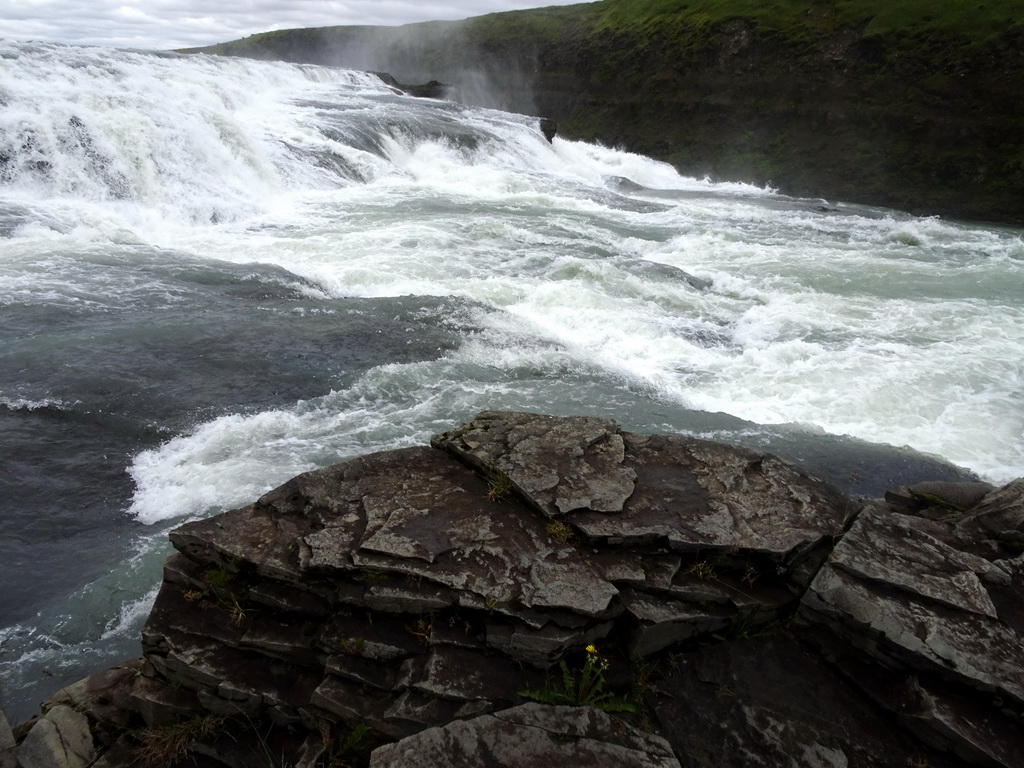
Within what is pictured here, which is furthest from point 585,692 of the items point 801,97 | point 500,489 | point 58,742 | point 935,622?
point 801,97

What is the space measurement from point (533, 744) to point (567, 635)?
2.20 ft

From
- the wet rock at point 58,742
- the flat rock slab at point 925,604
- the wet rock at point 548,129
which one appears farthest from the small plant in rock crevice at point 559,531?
the wet rock at point 548,129

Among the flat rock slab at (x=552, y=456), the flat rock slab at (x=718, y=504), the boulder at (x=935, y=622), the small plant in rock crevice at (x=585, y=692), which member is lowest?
the small plant in rock crevice at (x=585, y=692)

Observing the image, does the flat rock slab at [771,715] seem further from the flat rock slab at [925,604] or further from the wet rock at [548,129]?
the wet rock at [548,129]

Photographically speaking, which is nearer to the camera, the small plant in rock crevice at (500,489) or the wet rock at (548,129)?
the small plant in rock crevice at (500,489)

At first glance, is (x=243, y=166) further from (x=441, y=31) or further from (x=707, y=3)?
(x=441, y=31)

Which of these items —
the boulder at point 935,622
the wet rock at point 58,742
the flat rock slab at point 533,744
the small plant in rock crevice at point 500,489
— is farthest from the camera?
the small plant in rock crevice at point 500,489

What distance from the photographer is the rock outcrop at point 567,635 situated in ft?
12.9

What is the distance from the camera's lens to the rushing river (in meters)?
7.60

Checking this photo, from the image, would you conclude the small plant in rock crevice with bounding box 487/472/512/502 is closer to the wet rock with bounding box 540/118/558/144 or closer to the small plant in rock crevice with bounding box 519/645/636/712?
Result: the small plant in rock crevice with bounding box 519/645/636/712

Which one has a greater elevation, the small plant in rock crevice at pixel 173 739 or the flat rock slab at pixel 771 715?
the flat rock slab at pixel 771 715

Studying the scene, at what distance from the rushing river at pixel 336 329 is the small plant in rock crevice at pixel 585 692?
12.2 feet

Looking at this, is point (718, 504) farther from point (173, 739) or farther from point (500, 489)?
point (173, 739)

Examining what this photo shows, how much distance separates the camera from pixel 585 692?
13.4 feet
